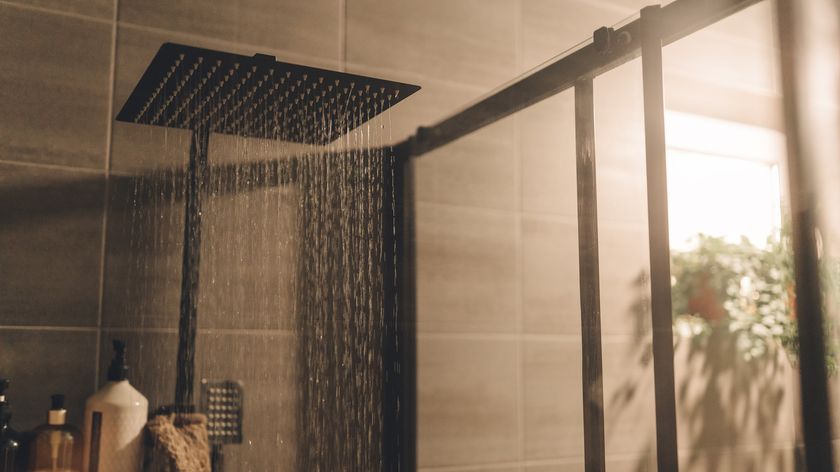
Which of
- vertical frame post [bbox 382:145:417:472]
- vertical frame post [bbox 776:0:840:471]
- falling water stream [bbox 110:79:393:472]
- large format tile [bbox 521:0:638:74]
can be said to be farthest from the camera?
large format tile [bbox 521:0:638:74]

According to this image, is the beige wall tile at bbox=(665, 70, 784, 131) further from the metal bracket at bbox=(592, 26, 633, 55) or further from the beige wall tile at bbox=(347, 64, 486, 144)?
the beige wall tile at bbox=(347, 64, 486, 144)

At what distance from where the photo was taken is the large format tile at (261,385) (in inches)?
49.7

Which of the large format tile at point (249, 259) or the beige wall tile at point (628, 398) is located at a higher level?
the large format tile at point (249, 259)

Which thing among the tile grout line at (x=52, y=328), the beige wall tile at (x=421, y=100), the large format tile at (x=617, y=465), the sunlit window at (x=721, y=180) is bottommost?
the large format tile at (x=617, y=465)

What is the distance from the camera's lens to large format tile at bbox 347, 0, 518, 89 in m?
1.50

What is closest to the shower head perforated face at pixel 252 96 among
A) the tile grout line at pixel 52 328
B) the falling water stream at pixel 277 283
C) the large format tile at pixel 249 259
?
the falling water stream at pixel 277 283

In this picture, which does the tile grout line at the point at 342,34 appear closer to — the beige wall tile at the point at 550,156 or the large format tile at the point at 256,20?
the large format tile at the point at 256,20

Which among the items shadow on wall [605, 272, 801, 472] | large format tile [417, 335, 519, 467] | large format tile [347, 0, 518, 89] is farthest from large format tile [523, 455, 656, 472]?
large format tile [347, 0, 518, 89]

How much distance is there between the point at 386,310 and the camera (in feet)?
4.75

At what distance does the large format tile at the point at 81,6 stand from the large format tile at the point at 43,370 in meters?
0.52

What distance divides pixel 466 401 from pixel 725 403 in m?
0.60

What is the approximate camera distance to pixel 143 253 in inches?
48.9

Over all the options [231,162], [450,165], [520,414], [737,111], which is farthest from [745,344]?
[231,162]

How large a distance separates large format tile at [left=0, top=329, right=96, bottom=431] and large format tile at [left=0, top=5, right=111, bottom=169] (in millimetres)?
277
